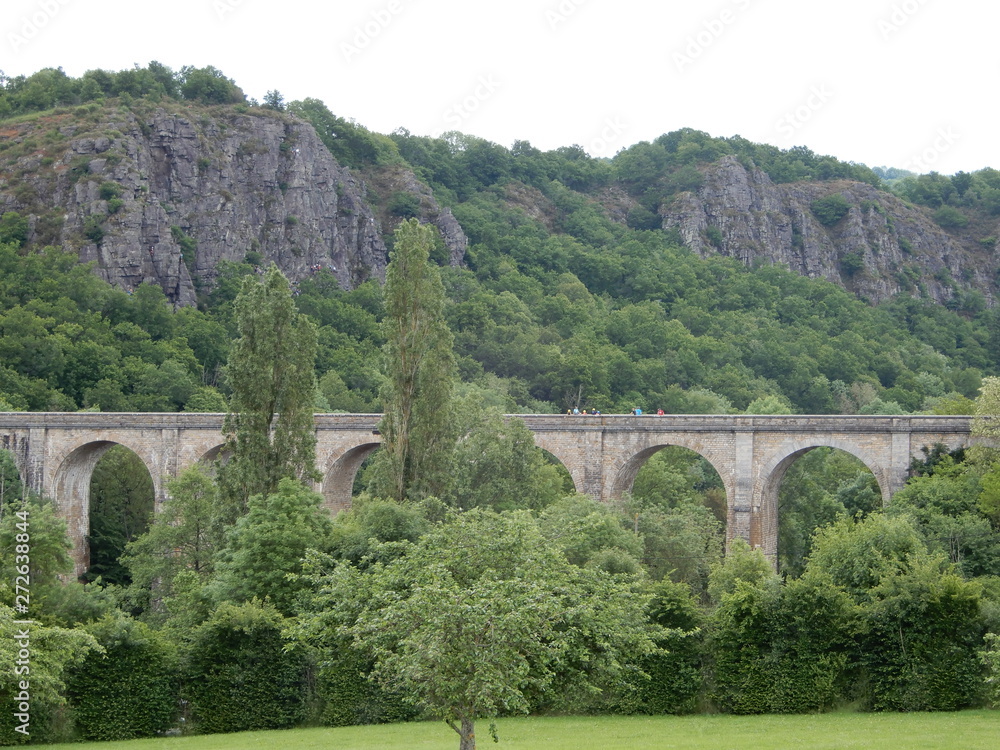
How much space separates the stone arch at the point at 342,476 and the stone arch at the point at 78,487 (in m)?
7.07

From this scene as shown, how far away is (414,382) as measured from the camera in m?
40.3

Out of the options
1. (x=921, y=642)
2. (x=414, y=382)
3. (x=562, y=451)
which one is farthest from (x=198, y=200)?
(x=921, y=642)

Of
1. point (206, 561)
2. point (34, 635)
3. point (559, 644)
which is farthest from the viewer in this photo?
point (206, 561)

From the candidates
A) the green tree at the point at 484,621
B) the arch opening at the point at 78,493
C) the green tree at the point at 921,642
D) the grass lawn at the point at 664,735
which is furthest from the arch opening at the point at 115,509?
the green tree at the point at 921,642

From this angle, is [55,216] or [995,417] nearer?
[995,417]

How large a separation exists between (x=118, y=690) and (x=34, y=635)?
3.67m

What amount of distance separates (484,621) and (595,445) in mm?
28892

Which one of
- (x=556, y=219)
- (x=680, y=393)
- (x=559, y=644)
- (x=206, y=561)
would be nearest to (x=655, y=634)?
(x=559, y=644)

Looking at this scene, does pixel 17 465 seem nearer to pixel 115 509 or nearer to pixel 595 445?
pixel 115 509

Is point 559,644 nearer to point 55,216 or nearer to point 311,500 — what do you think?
point 311,500

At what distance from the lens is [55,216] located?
86188mm

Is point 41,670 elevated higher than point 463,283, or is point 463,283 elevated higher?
point 463,283

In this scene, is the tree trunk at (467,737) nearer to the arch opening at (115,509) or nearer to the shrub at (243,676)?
the shrub at (243,676)

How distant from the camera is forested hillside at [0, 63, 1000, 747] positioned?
28.4 meters
